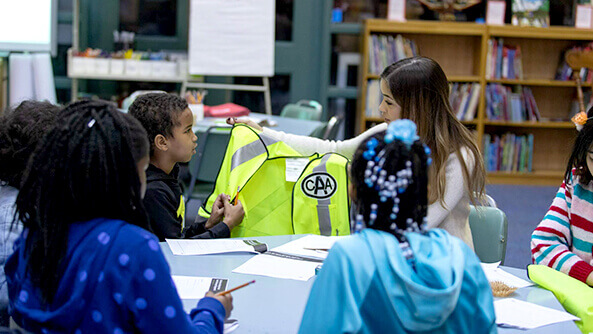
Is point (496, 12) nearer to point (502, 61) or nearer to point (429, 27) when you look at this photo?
point (502, 61)

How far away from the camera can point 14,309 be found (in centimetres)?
119

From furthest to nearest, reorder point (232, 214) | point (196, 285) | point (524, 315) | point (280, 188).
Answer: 1. point (280, 188)
2. point (232, 214)
3. point (196, 285)
4. point (524, 315)

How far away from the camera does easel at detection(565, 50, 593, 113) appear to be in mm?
5691

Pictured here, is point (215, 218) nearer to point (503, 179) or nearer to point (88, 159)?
point (88, 159)

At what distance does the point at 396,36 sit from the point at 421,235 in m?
5.14

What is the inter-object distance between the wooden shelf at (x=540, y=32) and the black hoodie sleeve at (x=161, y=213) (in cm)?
456

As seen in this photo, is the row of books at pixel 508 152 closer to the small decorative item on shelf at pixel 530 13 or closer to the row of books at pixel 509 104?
the row of books at pixel 509 104

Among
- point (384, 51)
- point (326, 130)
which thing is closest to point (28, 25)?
point (326, 130)

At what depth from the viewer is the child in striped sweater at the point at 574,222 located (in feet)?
6.15

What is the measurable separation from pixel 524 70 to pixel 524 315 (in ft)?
17.3

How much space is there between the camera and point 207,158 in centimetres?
358

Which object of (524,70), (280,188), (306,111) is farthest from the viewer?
(524,70)

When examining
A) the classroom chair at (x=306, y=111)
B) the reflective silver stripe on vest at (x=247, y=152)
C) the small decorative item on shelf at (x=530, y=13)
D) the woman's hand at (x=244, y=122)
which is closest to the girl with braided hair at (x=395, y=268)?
the reflective silver stripe on vest at (x=247, y=152)

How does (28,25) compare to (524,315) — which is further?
(28,25)
